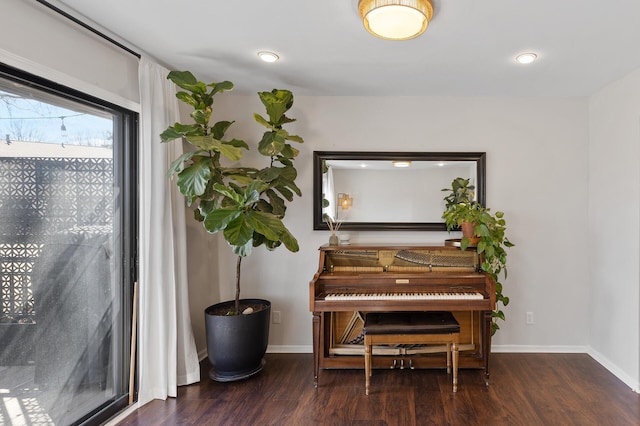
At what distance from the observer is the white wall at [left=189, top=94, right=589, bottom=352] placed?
10.6ft

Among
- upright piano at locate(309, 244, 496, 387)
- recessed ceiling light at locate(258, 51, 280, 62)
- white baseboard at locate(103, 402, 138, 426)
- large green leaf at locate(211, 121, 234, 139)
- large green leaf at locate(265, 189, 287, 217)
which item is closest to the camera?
white baseboard at locate(103, 402, 138, 426)

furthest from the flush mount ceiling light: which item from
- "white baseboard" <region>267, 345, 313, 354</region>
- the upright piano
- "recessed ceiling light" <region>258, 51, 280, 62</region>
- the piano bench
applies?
"white baseboard" <region>267, 345, 313, 354</region>

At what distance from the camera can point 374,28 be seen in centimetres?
183

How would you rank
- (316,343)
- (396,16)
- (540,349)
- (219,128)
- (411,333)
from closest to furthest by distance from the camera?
(396,16)
(411,333)
(316,343)
(219,128)
(540,349)

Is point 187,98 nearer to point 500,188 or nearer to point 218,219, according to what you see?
point 218,219

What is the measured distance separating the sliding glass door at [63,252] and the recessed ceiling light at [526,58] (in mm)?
2784

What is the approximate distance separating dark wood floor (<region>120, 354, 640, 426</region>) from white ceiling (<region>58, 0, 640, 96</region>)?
244 cm

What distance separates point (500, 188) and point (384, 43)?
6.17 feet

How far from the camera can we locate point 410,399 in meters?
2.45

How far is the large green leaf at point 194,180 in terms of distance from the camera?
2.34 meters

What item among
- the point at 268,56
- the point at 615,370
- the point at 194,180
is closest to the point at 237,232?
the point at 194,180

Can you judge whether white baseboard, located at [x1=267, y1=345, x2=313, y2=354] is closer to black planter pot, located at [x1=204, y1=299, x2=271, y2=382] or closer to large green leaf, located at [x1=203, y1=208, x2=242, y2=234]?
black planter pot, located at [x1=204, y1=299, x2=271, y2=382]

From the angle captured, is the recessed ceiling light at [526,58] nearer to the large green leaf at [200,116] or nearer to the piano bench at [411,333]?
the piano bench at [411,333]

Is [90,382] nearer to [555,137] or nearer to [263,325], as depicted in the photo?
[263,325]
